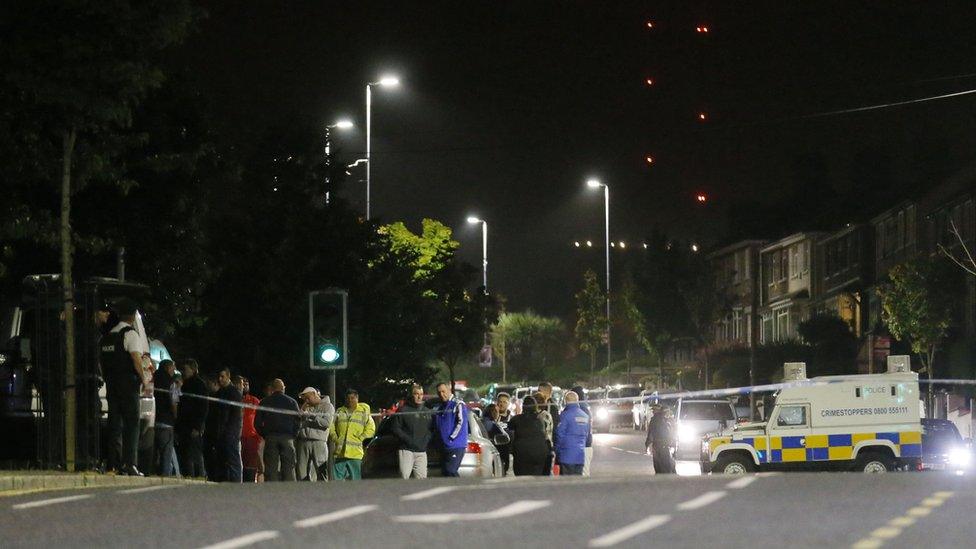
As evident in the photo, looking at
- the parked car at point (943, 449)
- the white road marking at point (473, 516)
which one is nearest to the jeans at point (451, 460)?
the white road marking at point (473, 516)

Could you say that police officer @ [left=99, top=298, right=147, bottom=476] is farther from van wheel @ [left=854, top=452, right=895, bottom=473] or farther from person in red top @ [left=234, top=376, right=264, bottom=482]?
van wheel @ [left=854, top=452, right=895, bottom=473]

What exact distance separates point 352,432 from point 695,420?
73.0 ft

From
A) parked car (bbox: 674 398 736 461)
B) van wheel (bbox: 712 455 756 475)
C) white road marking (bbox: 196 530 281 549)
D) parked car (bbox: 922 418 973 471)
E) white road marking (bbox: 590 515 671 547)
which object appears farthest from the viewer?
parked car (bbox: 674 398 736 461)

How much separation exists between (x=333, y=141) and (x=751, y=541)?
34.5m

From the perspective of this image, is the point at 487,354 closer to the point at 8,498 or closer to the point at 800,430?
the point at 800,430

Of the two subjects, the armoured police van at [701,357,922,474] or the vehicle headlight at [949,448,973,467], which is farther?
the vehicle headlight at [949,448,973,467]

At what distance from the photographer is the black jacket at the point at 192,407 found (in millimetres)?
21375

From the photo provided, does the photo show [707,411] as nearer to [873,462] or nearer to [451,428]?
[873,462]

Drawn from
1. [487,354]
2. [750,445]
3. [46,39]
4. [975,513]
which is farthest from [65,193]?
[487,354]

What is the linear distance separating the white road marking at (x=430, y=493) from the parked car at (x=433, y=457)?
7.39 meters

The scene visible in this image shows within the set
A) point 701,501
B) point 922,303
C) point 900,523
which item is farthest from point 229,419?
point 922,303

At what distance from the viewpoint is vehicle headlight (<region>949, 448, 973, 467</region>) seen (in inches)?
1291

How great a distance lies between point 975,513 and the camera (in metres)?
11.6

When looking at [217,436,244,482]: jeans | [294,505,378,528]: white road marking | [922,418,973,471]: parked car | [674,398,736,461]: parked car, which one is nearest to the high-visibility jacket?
[217,436,244,482]: jeans
